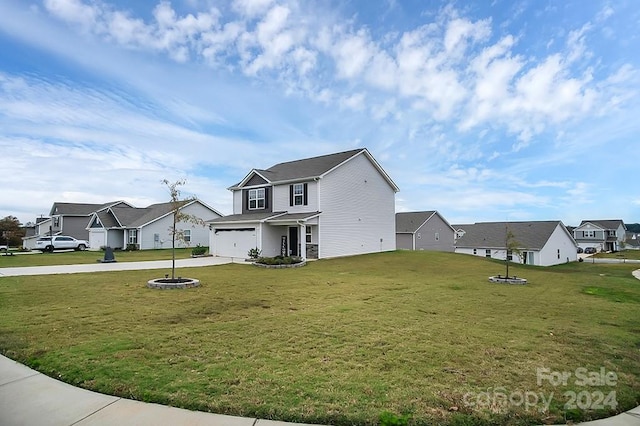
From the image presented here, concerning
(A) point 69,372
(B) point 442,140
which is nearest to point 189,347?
(A) point 69,372

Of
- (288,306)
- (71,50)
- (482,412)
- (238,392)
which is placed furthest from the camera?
(71,50)

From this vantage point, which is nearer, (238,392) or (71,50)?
(238,392)

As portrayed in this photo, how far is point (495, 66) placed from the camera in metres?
15.4

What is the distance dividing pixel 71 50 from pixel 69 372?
14.8m

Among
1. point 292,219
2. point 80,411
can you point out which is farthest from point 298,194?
point 80,411

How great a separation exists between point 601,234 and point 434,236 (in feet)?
162

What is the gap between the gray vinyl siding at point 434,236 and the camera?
131ft

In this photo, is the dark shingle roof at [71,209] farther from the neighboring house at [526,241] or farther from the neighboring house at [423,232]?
the neighboring house at [526,241]

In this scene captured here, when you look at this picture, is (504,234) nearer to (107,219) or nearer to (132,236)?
A: (132,236)

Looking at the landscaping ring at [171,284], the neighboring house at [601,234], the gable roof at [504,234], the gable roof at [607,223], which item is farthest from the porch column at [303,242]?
the gable roof at [607,223]

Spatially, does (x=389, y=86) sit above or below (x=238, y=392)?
above

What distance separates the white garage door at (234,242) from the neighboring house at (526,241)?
88.8 feet

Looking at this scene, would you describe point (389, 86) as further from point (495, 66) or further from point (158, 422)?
point (158, 422)

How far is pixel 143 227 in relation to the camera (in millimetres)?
38250
